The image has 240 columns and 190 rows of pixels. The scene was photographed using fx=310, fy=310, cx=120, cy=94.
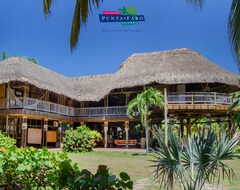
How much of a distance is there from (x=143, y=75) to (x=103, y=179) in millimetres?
18273

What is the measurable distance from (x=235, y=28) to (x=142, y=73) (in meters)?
19.1

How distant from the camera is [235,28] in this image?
2451 millimetres

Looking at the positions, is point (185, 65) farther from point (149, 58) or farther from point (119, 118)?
Result: point (119, 118)

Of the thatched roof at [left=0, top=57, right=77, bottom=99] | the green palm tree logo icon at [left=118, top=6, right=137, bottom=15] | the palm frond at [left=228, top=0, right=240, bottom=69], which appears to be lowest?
the palm frond at [left=228, top=0, right=240, bottom=69]

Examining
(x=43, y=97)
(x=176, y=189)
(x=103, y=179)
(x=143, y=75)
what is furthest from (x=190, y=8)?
(x=43, y=97)

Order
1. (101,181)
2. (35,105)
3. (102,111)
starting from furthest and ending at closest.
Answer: (102,111)
(35,105)
(101,181)

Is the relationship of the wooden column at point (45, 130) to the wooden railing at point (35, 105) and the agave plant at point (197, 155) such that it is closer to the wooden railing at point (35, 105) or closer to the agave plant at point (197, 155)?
the wooden railing at point (35, 105)

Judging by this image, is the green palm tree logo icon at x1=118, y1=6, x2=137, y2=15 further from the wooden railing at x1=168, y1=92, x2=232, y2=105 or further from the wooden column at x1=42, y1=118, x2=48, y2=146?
the wooden column at x1=42, y1=118, x2=48, y2=146

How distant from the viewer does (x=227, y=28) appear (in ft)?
8.32

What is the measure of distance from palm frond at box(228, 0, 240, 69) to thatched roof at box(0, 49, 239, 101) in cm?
1634

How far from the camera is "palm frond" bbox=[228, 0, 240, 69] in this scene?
2.42 m

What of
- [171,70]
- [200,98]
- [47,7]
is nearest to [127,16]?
[171,70]

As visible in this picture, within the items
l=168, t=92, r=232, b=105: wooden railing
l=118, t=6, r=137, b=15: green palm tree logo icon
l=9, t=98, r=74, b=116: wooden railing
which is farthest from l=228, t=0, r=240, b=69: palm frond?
l=118, t=6, r=137, b=15: green palm tree logo icon

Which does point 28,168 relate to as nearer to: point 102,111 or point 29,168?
point 29,168
